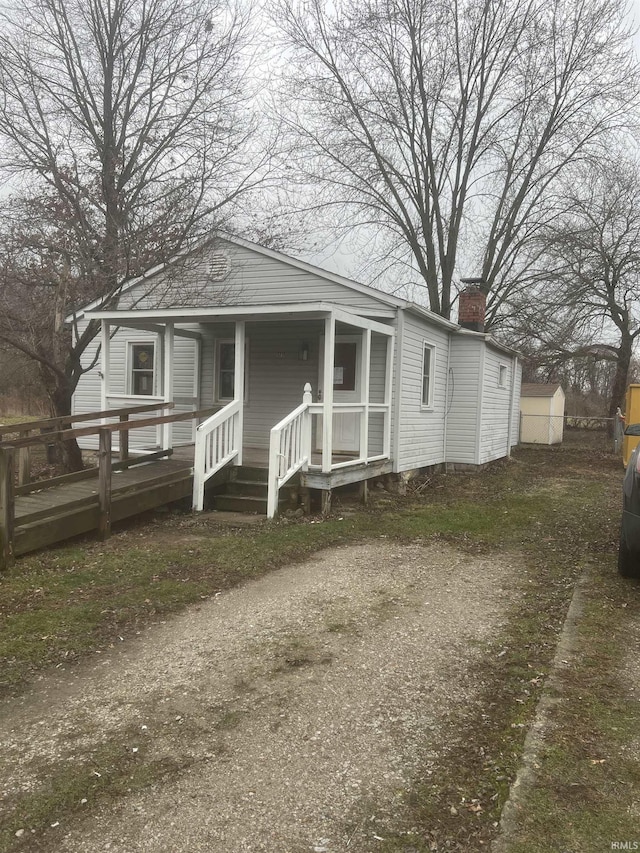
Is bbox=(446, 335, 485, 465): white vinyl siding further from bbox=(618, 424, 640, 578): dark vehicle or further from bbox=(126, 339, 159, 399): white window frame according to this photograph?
bbox=(618, 424, 640, 578): dark vehicle

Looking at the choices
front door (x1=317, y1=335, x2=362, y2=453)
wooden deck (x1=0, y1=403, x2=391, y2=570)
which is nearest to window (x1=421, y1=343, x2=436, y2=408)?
front door (x1=317, y1=335, x2=362, y2=453)

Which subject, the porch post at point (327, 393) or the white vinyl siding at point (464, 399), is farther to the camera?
the white vinyl siding at point (464, 399)

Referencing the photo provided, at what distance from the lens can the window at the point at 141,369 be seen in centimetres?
1319

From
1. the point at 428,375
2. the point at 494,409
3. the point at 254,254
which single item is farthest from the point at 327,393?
the point at 494,409

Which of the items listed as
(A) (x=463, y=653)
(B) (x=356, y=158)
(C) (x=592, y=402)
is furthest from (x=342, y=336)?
Result: (C) (x=592, y=402)

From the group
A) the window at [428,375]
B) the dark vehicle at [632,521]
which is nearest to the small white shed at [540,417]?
the window at [428,375]

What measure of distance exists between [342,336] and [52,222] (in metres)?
5.89

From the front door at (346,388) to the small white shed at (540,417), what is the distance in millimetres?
16010

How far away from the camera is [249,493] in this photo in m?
9.14

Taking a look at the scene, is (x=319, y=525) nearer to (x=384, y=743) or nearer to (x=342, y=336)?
(x=342, y=336)

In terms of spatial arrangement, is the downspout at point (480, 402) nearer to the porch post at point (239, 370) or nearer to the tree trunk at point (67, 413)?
the porch post at point (239, 370)

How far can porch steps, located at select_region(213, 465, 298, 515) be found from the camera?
890 cm

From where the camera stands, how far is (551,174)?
21.9 m

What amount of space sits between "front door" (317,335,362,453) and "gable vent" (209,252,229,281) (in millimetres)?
2523
